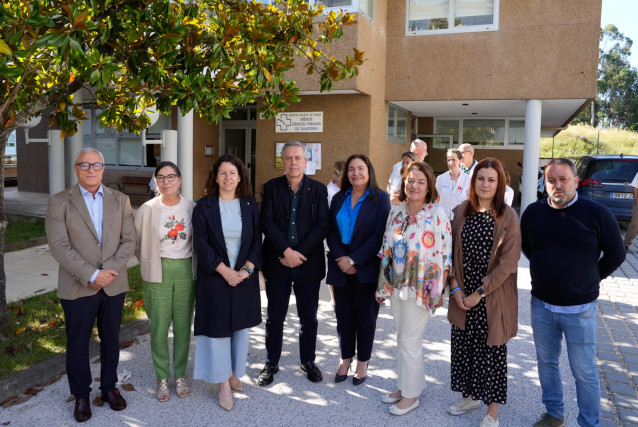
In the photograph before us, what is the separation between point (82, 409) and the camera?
361 centimetres

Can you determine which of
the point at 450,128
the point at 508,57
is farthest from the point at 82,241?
the point at 450,128

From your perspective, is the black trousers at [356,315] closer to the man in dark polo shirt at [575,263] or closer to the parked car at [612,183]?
the man in dark polo shirt at [575,263]

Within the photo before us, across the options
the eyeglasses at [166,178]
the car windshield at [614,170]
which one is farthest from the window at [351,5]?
the eyeglasses at [166,178]

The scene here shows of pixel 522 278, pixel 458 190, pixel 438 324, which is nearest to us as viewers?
pixel 438 324

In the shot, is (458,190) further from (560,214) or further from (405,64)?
(405,64)

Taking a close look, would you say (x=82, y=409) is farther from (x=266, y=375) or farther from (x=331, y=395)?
(x=331, y=395)

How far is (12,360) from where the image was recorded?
4.25m

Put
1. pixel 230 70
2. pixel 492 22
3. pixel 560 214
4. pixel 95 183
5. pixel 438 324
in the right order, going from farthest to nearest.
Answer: pixel 492 22
pixel 438 324
pixel 230 70
pixel 95 183
pixel 560 214

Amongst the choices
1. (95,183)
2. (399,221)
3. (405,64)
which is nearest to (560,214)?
(399,221)

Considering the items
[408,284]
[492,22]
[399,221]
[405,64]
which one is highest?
[492,22]

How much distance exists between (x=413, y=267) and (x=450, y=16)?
973cm

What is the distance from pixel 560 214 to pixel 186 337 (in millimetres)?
2916

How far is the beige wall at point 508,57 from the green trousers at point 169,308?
923 cm

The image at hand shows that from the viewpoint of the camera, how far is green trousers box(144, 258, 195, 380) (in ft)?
12.9
